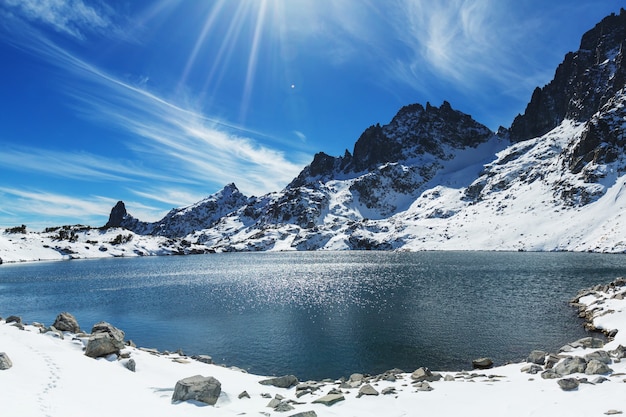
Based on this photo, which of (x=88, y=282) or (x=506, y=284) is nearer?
(x=506, y=284)

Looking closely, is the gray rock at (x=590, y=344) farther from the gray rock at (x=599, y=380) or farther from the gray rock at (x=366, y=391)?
the gray rock at (x=366, y=391)

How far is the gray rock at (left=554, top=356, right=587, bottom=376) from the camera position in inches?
865

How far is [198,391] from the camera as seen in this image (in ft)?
61.7

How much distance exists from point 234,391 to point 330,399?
5.51 metres

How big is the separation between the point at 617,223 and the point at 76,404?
197628 millimetres

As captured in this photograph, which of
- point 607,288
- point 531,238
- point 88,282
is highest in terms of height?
point 531,238

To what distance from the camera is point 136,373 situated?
22.6 m

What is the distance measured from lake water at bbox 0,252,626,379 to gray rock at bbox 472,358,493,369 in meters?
1.03

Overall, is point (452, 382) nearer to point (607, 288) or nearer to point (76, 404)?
point (76, 404)

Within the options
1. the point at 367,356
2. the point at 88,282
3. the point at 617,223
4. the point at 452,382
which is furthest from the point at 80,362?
the point at 617,223

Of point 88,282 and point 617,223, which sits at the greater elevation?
point 617,223

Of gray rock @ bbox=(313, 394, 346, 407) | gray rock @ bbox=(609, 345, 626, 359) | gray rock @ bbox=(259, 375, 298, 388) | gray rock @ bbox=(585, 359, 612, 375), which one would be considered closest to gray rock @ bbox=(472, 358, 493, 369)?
gray rock @ bbox=(609, 345, 626, 359)

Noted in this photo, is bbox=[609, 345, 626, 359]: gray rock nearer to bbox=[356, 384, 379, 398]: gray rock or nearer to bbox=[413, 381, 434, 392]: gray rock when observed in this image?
bbox=[413, 381, 434, 392]: gray rock

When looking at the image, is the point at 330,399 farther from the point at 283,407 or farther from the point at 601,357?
the point at 601,357
